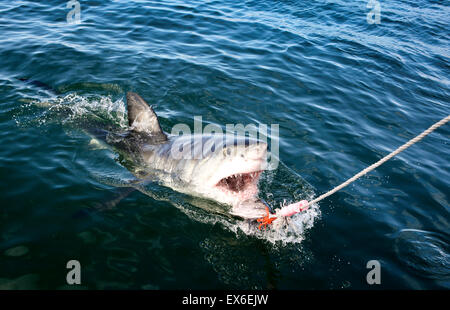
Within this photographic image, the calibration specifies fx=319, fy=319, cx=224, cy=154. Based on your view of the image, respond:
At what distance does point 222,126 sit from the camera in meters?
6.81

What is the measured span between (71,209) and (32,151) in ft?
5.95

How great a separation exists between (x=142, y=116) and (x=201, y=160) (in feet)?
4.98

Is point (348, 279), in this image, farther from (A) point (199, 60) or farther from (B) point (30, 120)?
(A) point (199, 60)

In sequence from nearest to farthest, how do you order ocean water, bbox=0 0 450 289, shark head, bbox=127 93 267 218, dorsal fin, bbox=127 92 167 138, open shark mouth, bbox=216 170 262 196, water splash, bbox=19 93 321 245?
ocean water, bbox=0 0 450 289 < shark head, bbox=127 93 267 218 < open shark mouth, bbox=216 170 262 196 < water splash, bbox=19 93 321 245 < dorsal fin, bbox=127 92 167 138

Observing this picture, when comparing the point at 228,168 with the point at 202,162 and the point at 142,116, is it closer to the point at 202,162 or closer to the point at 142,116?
the point at 202,162

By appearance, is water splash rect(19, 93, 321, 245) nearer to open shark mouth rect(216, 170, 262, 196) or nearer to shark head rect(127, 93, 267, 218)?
shark head rect(127, 93, 267, 218)

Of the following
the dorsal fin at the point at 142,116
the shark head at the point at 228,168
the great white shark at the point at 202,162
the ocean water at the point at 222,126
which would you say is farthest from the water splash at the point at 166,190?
the dorsal fin at the point at 142,116

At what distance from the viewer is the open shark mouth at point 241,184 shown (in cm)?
401

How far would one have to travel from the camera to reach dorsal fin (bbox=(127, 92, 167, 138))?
5.09 meters

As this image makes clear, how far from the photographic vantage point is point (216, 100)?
7.71 meters

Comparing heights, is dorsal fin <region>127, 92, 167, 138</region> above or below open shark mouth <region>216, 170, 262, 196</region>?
above

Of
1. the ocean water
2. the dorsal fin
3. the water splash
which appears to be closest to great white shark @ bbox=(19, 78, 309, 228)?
the dorsal fin

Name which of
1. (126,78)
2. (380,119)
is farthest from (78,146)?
(380,119)
